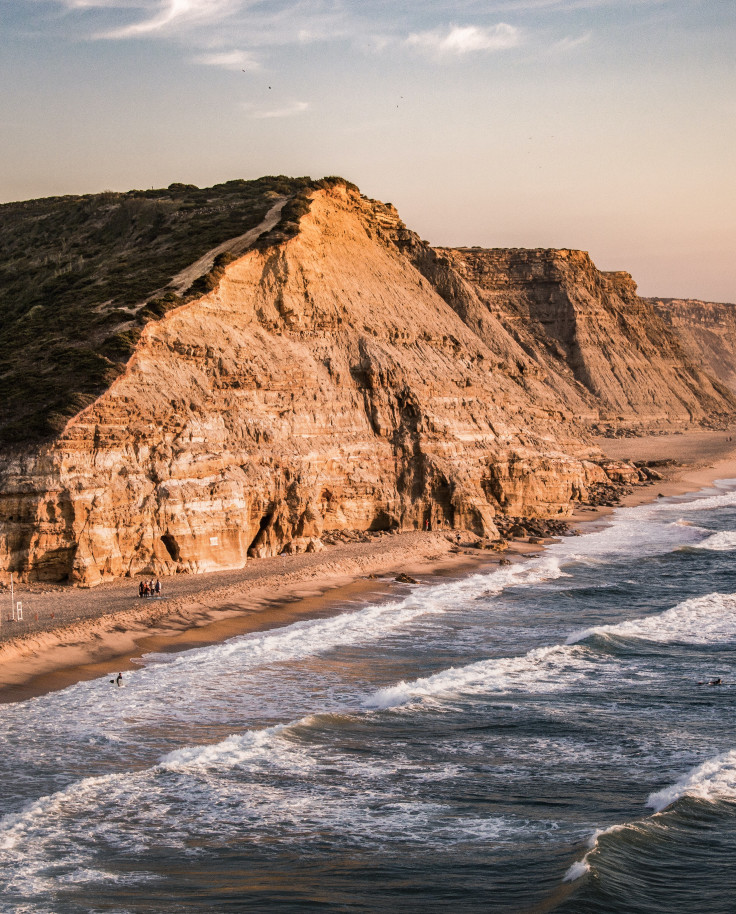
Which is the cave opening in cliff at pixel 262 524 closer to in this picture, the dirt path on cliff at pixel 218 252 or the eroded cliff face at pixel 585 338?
the dirt path on cliff at pixel 218 252

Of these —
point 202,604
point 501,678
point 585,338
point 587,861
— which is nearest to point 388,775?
point 587,861

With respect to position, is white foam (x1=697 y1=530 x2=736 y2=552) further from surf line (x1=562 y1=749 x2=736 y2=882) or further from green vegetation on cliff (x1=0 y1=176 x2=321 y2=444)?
surf line (x1=562 y1=749 x2=736 y2=882)

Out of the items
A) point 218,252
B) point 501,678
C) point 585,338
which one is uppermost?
point 585,338

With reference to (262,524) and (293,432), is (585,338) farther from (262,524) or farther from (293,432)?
(262,524)

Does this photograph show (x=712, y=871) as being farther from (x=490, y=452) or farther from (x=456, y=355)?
(x=456, y=355)

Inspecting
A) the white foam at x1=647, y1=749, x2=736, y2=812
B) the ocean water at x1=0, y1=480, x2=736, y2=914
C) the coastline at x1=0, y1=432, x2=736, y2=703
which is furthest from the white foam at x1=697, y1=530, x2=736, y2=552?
the white foam at x1=647, y1=749, x2=736, y2=812

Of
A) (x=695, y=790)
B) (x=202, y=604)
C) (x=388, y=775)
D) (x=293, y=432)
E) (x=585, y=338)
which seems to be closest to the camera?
(x=695, y=790)

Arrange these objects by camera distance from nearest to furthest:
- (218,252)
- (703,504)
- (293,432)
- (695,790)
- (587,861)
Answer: (587,861) < (695,790) < (293,432) < (218,252) < (703,504)
